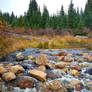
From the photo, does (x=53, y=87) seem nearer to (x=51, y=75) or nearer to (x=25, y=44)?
(x=51, y=75)

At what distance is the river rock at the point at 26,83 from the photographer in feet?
12.5

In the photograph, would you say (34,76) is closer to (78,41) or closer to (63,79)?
(63,79)

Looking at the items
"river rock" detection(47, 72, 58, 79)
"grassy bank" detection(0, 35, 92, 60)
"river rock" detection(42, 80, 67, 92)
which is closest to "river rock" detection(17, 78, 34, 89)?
"river rock" detection(42, 80, 67, 92)

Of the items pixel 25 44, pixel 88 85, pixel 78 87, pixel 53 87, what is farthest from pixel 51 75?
pixel 25 44

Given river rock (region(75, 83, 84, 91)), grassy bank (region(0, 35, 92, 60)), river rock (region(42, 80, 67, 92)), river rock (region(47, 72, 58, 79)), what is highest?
grassy bank (region(0, 35, 92, 60))

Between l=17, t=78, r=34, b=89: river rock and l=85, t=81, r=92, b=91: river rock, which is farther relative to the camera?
l=85, t=81, r=92, b=91: river rock

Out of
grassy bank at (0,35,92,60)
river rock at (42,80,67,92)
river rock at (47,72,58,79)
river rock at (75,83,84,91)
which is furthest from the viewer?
grassy bank at (0,35,92,60)

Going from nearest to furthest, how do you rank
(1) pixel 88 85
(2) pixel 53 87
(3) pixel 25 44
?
(2) pixel 53 87 → (1) pixel 88 85 → (3) pixel 25 44

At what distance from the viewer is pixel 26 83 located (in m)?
3.87

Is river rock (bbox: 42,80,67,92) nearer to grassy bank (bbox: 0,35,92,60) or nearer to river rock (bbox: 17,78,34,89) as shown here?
river rock (bbox: 17,78,34,89)

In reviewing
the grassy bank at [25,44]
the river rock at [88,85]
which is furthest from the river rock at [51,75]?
the grassy bank at [25,44]

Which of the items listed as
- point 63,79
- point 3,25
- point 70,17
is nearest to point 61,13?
point 70,17

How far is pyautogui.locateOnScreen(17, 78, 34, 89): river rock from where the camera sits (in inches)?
149

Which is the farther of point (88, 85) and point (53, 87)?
point (88, 85)
